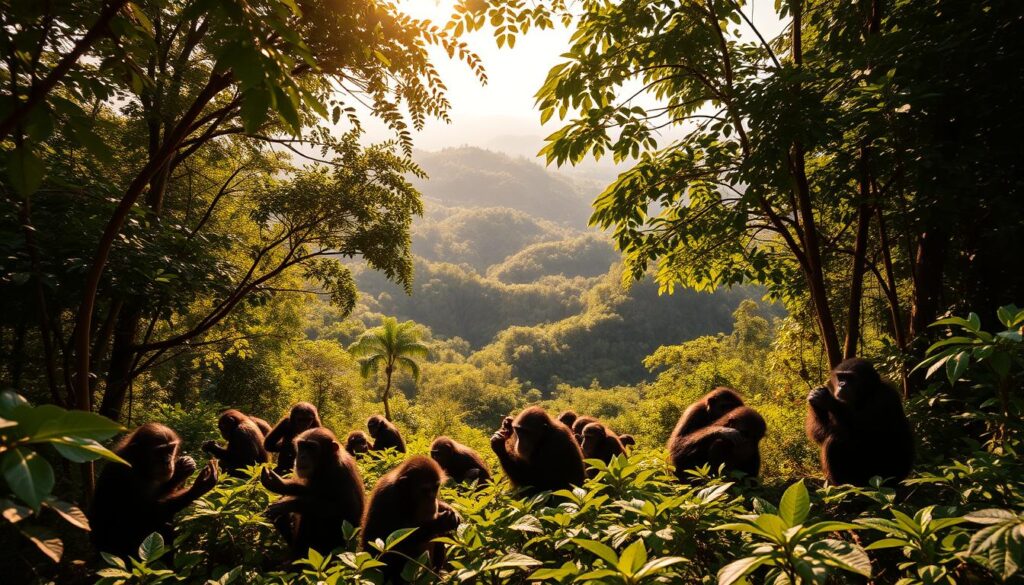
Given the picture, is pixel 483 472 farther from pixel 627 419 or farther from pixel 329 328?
pixel 329 328

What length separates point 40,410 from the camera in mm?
966

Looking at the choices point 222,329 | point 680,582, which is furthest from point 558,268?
point 680,582

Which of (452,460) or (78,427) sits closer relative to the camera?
(78,427)

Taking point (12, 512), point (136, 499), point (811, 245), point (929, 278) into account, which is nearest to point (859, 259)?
point (811, 245)

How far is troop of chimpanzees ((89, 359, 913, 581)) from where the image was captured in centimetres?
349

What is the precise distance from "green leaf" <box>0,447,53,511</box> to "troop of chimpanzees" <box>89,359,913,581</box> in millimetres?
2525

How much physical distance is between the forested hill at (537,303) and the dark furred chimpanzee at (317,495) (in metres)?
44.0

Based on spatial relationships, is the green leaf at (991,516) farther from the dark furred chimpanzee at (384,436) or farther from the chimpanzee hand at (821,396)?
the dark furred chimpanzee at (384,436)

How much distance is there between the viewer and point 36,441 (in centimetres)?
93

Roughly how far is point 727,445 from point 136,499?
4.75m

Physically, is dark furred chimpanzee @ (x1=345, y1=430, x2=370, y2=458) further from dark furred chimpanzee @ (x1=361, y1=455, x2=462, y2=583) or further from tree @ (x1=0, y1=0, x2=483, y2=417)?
A: dark furred chimpanzee @ (x1=361, y1=455, x2=462, y2=583)

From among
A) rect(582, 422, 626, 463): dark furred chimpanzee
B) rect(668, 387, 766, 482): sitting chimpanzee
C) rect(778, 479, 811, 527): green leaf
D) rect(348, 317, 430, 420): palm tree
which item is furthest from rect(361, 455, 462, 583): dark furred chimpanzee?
rect(348, 317, 430, 420): palm tree

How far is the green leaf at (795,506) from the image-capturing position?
4.68ft

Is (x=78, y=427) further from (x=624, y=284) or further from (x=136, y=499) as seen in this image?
(x=624, y=284)
